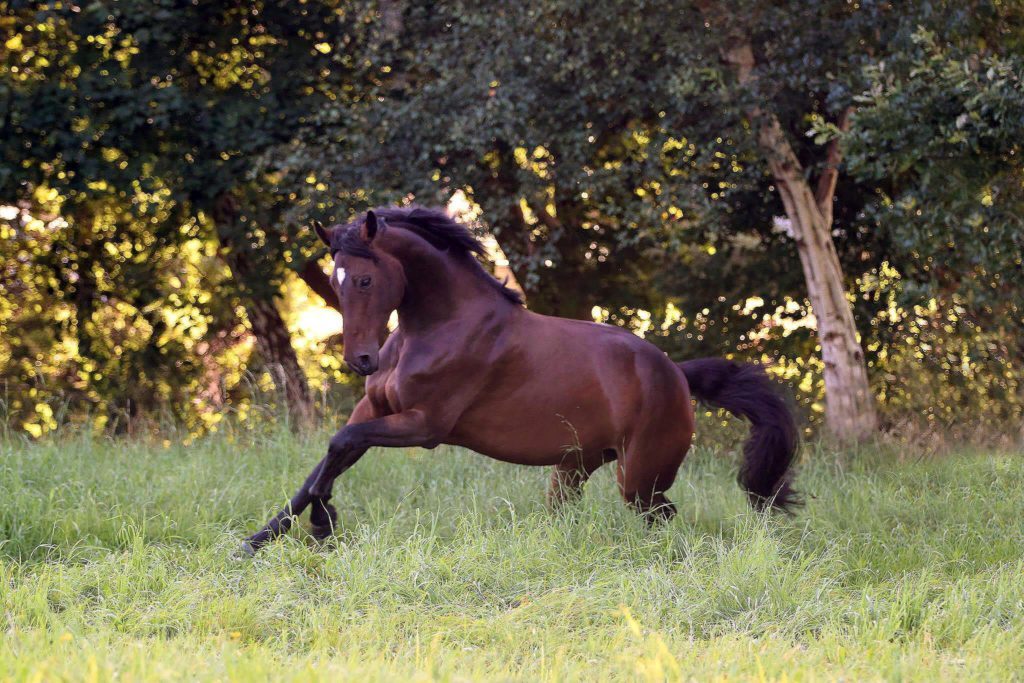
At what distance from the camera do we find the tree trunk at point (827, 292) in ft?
35.0

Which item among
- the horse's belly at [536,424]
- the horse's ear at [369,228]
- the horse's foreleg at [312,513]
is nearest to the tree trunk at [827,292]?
the horse's belly at [536,424]

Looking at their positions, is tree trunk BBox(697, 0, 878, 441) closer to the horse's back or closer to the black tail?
the black tail

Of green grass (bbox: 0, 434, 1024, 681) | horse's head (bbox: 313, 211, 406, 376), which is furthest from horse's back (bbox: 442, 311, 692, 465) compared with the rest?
horse's head (bbox: 313, 211, 406, 376)

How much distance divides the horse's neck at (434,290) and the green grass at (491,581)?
1037 mm

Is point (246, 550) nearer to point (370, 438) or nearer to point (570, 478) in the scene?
point (370, 438)

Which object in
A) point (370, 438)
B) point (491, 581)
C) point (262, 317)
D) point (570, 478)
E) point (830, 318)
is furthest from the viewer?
point (262, 317)

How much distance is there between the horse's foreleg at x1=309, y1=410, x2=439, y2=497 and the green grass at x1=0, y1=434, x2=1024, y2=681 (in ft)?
1.17

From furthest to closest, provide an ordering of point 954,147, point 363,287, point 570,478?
point 954,147, point 570,478, point 363,287

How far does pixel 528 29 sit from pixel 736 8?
1.76m

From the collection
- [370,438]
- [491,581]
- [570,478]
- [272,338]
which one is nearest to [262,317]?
[272,338]

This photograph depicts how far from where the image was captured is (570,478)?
21.5 feet

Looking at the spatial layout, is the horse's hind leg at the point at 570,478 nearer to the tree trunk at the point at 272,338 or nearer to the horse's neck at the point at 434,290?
the horse's neck at the point at 434,290

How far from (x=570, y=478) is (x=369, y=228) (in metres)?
1.87

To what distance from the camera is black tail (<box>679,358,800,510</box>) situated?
6711mm
